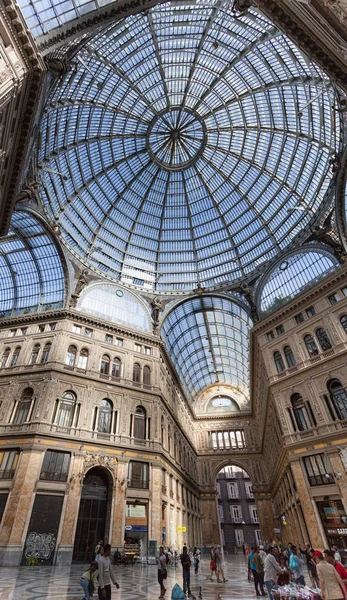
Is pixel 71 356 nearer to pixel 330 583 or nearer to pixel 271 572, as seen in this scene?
pixel 271 572

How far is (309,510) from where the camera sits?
81.0ft

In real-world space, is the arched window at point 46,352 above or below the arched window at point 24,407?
above

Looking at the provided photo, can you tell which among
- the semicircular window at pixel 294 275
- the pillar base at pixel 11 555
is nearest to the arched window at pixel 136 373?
the pillar base at pixel 11 555

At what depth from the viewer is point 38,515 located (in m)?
23.9

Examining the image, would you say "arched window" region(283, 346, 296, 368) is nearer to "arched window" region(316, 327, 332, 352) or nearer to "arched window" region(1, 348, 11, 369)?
"arched window" region(316, 327, 332, 352)

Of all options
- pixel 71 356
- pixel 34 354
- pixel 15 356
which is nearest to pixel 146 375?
pixel 71 356

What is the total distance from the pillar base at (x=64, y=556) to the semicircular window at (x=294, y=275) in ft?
96.7

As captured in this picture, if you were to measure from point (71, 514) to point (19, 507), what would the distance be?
395cm

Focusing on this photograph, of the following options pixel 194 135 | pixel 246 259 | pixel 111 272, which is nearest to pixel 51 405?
pixel 111 272

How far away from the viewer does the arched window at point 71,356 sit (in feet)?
105

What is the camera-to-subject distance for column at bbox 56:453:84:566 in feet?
75.9

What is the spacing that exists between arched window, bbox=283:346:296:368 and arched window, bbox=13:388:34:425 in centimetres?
2492

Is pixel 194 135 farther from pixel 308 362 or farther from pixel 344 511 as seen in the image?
pixel 344 511

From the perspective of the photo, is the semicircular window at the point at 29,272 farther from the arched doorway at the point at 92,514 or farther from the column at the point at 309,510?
the column at the point at 309,510
